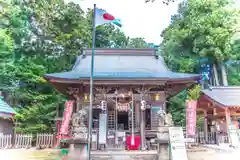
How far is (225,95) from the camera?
14062mm

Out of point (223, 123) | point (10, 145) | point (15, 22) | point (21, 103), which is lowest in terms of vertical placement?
point (10, 145)

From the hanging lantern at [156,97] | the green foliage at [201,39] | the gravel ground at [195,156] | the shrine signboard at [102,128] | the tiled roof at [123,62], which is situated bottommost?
the gravel ground at [195,156]

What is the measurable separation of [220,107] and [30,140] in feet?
39.5

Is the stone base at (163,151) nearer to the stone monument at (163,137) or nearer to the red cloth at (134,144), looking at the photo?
the stone monument at (163,137)

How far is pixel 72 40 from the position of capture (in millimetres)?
18953

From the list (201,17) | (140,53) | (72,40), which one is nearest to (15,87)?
(72,40)

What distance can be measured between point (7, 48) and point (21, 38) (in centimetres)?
240

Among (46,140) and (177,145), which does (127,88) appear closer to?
(177,145)

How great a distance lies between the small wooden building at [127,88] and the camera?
1017cm

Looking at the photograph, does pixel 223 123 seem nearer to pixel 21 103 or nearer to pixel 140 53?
pixel 140 53

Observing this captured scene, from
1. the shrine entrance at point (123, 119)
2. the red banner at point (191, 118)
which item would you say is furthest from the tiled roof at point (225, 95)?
the shrine entrance at point (123, 119)

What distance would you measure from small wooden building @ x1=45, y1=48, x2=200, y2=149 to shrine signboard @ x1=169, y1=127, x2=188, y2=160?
2.67 metres

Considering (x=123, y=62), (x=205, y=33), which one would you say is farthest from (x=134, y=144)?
(x=205, y=33)

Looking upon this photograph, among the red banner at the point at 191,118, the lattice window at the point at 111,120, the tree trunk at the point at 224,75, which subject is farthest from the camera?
the tree trunk at the point at 224,75
